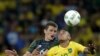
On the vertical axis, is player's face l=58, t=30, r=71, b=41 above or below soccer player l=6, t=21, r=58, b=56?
below

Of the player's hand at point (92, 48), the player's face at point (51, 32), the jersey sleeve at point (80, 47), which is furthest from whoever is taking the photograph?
the player's face at point (51, 32)

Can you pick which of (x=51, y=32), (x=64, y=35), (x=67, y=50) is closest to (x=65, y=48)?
(x=67, y=50)

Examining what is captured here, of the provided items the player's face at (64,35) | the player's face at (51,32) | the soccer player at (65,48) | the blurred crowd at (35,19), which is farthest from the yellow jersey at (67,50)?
the blurred crowd at (35,19)

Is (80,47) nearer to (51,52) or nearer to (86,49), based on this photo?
(86,49)

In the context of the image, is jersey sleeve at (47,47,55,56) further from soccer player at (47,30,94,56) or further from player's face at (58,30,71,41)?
player's face at (58,30,71,41)

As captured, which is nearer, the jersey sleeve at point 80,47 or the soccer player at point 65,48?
the jersey sleeve at point 80,47

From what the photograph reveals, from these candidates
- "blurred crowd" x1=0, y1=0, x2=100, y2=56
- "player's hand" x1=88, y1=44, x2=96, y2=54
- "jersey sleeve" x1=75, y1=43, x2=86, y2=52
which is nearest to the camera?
"player's hand" x1=88, y1=44, x2=96, y2=54

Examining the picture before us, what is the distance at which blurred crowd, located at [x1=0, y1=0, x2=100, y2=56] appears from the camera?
20.3 metres

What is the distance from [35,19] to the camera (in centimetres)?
2223

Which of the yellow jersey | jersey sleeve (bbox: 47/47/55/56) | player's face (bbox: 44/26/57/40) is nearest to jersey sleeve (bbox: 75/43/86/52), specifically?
the yellow jersey

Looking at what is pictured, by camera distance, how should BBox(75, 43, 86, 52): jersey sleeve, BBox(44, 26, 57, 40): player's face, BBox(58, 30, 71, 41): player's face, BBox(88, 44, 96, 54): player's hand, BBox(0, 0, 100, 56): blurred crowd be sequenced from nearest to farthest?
BBox(88, 44, 96, 54): player's hand → BBox(75, 43, 86, 52): jersey sleeve → BBox(58, 30, 71, 41): player's face → BBox(44, 26, 57, 40): player's face → BBox(0, 0, 100, 56): blurred crowd

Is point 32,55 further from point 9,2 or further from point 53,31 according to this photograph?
point 9,2

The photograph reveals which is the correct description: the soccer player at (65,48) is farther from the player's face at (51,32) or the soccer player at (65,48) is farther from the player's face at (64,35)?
the player's face at (51,32)

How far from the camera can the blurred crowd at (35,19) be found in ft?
66.5
